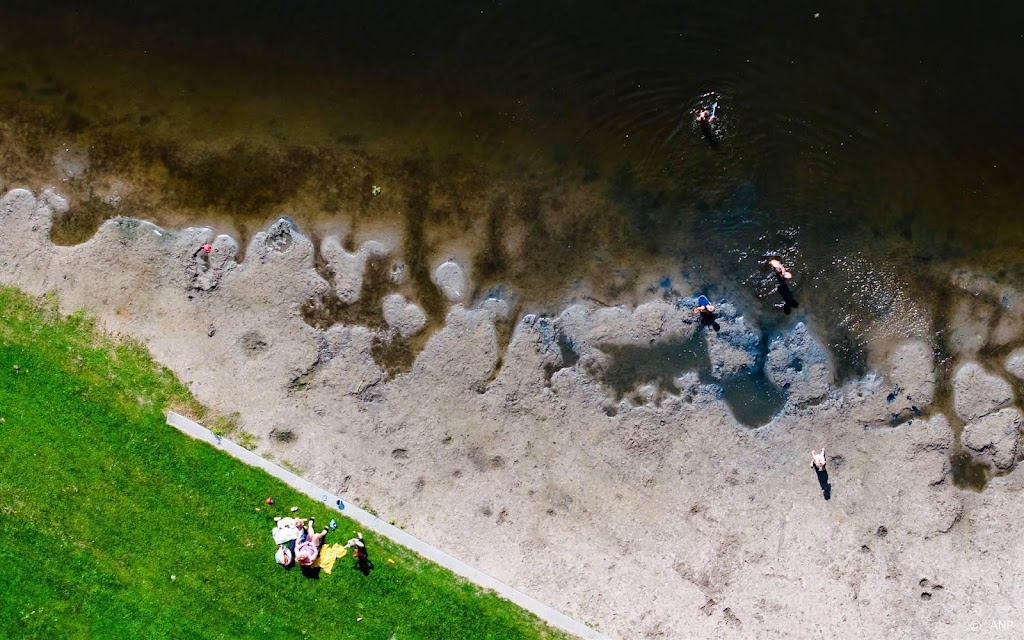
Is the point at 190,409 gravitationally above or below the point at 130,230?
below

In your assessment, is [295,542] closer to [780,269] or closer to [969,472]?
[780,269]

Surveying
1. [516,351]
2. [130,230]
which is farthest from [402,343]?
[130,230]

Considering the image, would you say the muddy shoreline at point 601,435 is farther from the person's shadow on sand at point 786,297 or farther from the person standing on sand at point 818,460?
the person's shadow on sand at point 786,297

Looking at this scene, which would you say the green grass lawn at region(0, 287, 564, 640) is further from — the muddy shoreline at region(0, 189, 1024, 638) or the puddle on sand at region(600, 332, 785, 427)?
the puddle on sand at region(600, 332, 785, 427)

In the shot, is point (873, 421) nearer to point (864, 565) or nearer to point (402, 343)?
point (864, 565)

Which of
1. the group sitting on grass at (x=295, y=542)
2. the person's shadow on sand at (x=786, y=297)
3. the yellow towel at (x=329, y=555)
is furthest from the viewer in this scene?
the person's shadow on sand at (x=786, y=297)

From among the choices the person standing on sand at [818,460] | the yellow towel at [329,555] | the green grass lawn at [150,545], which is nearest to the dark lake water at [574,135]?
the person standing on sand at [818,460]

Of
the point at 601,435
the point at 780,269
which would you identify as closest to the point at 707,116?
the point at 780,269
